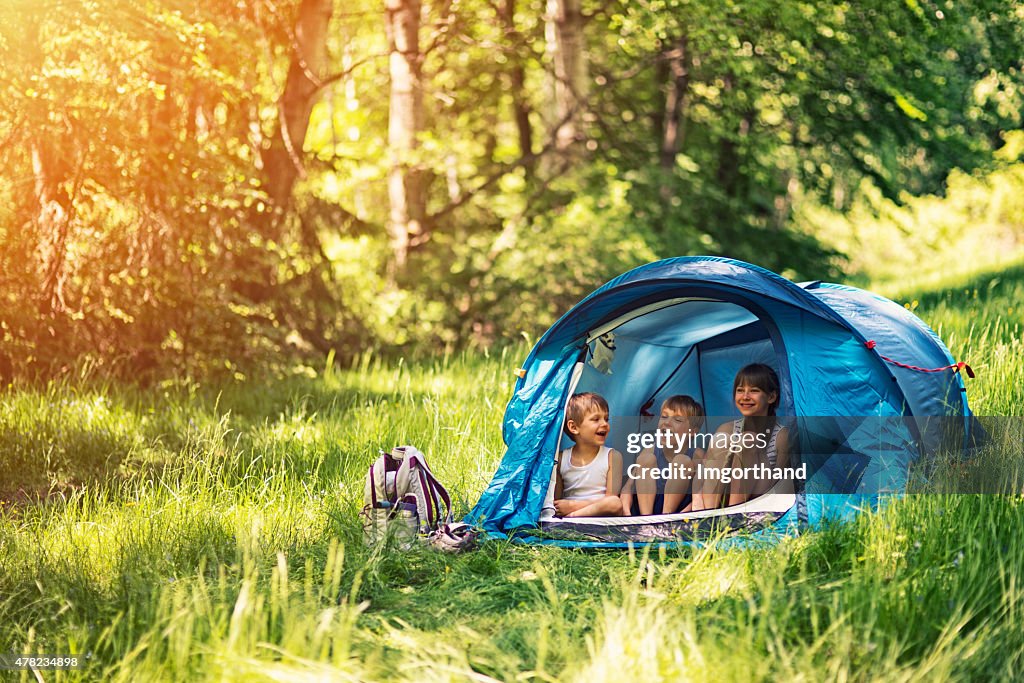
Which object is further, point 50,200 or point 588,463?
point 50,200

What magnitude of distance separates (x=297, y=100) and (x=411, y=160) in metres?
1.37

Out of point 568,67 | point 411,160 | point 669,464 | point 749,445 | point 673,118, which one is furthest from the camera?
point 673,118

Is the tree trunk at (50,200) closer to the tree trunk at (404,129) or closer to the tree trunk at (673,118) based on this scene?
the tree trunk at (404,129)

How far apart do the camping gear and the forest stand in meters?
2.51

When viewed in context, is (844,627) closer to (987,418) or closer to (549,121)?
(987,418)

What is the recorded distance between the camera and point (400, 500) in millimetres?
4539

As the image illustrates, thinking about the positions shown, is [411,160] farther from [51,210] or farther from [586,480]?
[586,480]

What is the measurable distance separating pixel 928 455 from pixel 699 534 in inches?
46.4

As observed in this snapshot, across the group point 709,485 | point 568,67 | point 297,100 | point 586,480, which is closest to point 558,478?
point 586,480

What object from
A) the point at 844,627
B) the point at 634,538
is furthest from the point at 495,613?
the point at 844,627

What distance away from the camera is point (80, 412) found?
671cm

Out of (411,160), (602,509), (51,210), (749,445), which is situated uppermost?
(411,160)

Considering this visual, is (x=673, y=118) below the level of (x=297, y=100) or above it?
above

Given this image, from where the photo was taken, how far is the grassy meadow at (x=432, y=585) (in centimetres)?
305
